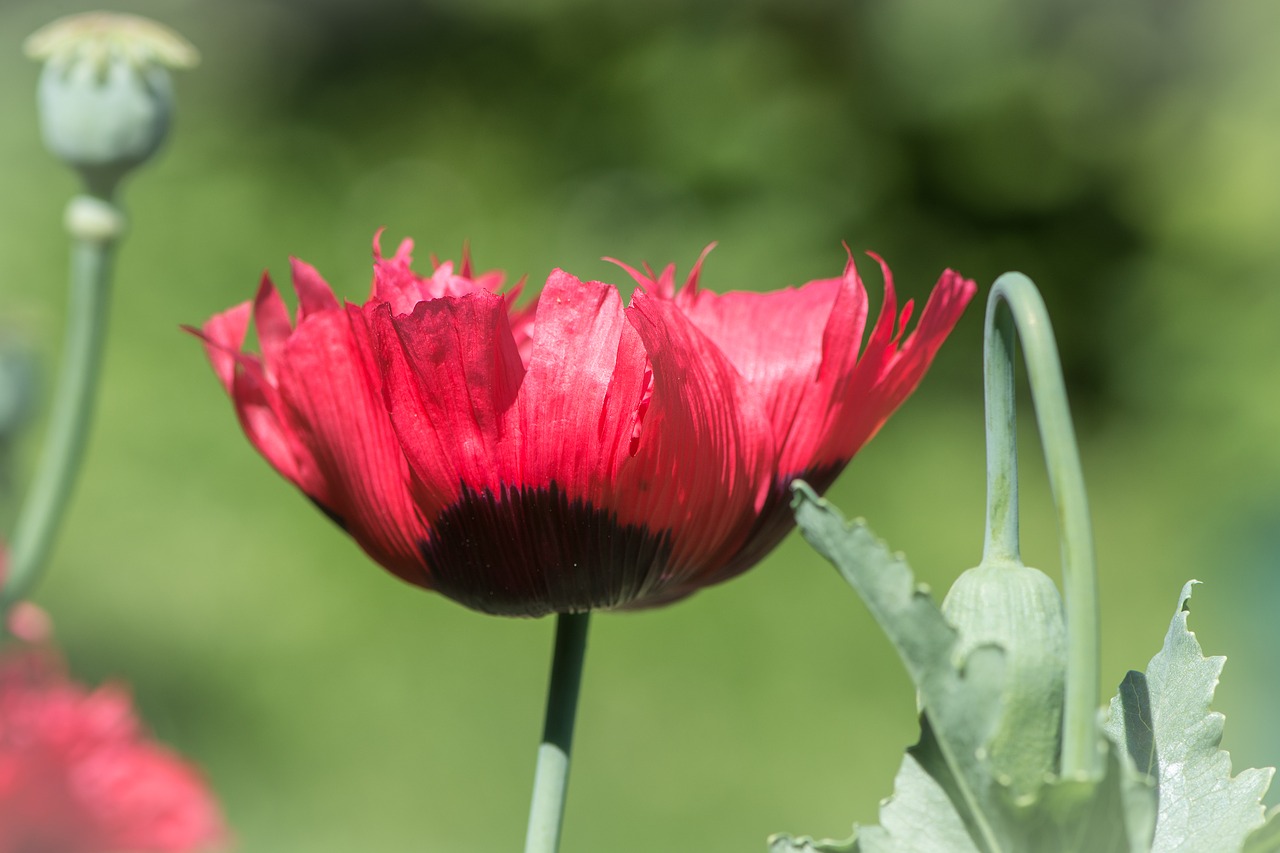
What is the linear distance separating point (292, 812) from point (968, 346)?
1069 millimetres

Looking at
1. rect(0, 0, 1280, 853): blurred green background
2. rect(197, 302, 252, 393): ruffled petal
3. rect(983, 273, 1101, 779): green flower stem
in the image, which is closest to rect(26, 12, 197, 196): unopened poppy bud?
rect(197, 302, 252, 393): ruffled petal

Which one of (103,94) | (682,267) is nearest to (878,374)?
(103,94)

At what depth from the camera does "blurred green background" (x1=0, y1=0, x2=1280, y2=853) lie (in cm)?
152

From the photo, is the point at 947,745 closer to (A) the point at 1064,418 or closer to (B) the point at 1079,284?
(A) the point at 1064,418

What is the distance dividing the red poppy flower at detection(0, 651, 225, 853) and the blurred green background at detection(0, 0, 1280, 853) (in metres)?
1.00

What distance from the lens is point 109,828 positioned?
1.25 ft

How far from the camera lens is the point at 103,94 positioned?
296 mm

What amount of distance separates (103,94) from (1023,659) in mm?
188

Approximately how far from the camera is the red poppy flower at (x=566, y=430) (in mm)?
252

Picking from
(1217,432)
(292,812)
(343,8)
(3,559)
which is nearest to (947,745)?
(3,559)

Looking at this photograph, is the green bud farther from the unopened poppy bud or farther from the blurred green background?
the blurred green background

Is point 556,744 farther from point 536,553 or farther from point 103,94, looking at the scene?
point 103,94

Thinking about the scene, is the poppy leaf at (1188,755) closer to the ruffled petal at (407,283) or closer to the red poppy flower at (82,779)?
the ruffled petal at (407,283)

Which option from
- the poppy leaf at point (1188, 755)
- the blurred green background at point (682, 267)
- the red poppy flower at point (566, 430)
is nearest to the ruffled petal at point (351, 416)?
the red poppy flower at point (566, 430)
